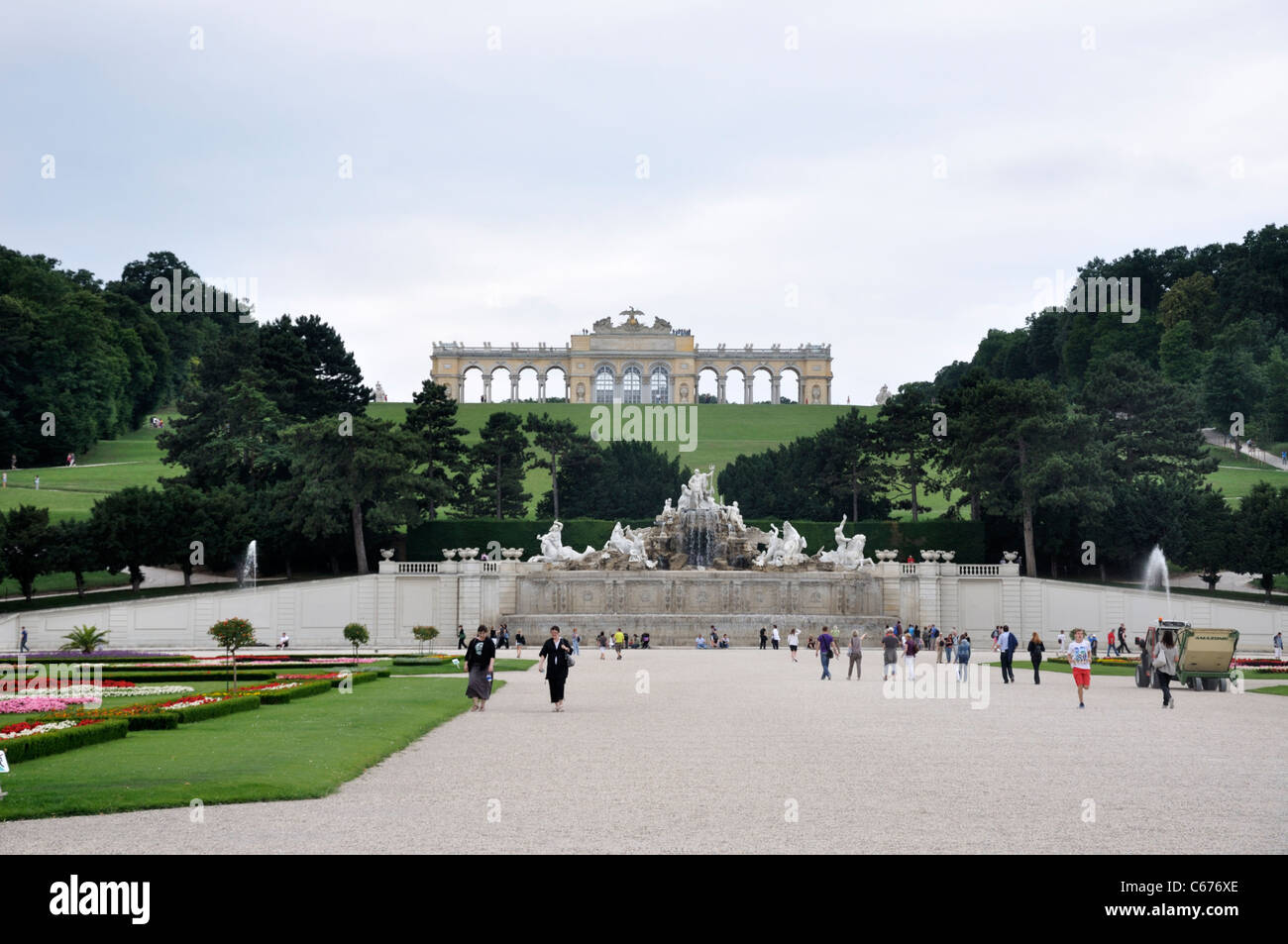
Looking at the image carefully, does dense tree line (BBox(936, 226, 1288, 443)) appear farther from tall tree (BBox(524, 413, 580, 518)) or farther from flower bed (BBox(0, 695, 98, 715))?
flower bed (BBox(0, 695, 98, 715))

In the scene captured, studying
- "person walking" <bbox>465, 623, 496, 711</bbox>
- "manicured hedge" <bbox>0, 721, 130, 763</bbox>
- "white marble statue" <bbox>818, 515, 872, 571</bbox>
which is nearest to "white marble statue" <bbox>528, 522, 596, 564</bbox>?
"white marble statue" <bbox>818, 515, 872, 571</bbox>

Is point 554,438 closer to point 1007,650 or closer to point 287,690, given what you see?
point 1007,650

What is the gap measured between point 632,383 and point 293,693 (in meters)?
104

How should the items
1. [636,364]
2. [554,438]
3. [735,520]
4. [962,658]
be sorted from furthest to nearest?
[636,364]
[554,438]
[735,520]
[962,658]

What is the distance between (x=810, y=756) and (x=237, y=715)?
8.99 meters

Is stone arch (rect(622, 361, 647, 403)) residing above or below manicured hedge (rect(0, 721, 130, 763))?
above

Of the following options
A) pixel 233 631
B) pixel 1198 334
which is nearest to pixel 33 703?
pixel 233 631

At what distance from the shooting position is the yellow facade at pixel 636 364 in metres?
124

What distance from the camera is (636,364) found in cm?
12469

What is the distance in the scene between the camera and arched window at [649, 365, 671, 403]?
124 m

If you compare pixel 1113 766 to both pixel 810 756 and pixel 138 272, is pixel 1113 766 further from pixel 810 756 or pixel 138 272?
pixel 138 272

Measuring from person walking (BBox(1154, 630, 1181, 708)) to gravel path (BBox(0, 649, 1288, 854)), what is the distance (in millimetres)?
584

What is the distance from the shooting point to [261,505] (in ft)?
184
